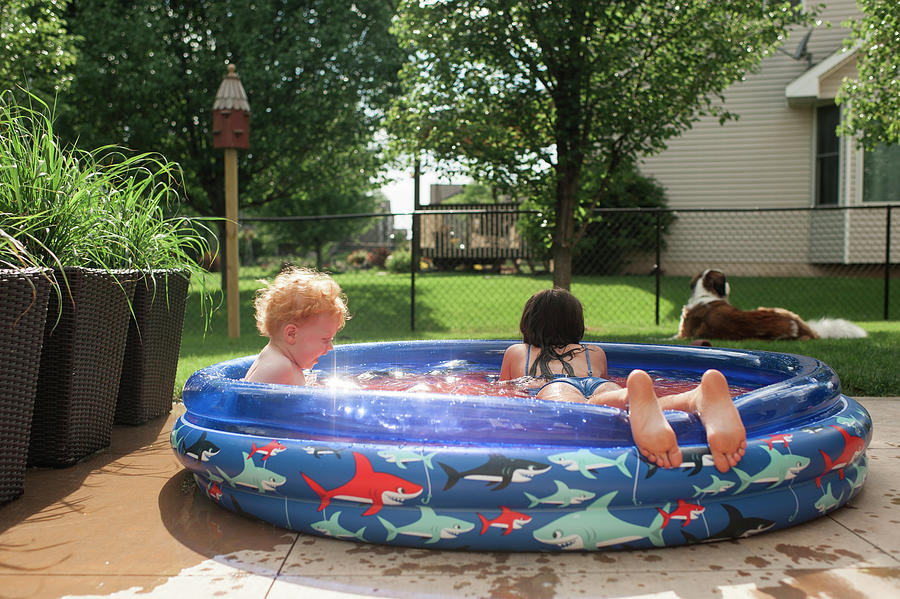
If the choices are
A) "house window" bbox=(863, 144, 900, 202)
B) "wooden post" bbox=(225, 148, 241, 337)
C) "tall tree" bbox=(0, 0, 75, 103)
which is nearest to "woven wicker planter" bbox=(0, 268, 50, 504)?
"wooden post" bbox=(225, 148, 241, 337)

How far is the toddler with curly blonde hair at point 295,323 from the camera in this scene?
3047mm

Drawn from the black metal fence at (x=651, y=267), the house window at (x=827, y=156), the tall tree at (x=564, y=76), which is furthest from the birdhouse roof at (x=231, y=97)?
the house window at (x=827, y=156)

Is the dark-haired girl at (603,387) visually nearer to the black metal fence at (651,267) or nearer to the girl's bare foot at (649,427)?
the girl's bare foot at (649,427)

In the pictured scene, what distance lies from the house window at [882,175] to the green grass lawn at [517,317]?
5.66 feet

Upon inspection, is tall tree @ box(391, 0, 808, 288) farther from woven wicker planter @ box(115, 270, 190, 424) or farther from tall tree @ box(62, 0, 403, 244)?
tall tree @ box(62, 0, 403, 244)

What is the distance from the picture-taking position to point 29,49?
978cm

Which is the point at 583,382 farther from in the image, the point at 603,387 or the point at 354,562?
the point at 354,562

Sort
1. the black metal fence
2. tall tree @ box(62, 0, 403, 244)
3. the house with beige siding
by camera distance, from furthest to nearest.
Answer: the house with beige siding → tall tree @ box(62, 0, 403, 244) → the black metal fence

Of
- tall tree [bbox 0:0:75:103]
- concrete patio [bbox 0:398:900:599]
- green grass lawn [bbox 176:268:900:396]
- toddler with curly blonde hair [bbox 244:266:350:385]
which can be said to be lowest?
concrete patio [bbox 0:398:900:599]

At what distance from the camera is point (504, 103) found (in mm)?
7559

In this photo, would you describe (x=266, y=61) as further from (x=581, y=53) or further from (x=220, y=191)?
(x=581, y=53)

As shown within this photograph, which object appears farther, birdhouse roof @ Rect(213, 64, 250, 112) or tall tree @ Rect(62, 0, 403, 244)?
tall tree @ Rect(62, 0, 403, 244)

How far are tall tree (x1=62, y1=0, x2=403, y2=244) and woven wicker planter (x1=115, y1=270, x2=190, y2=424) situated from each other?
8.68 metres

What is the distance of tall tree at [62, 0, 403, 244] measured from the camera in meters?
11.9
